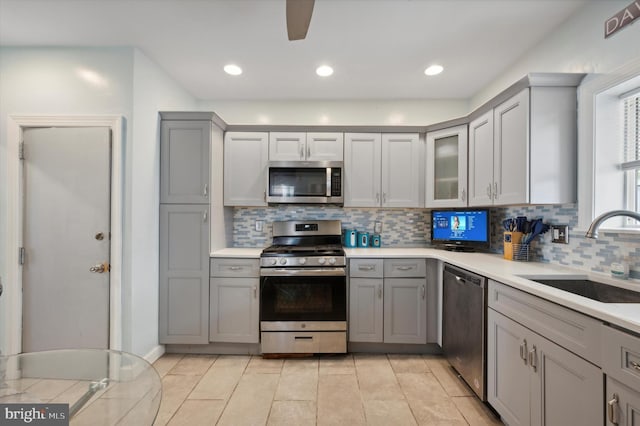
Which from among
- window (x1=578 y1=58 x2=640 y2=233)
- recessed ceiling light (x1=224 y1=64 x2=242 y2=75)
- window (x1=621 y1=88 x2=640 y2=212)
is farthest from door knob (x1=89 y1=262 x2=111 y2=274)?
window (x1=621 y1=88 x2=640 y2=212)

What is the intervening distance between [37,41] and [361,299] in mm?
3395

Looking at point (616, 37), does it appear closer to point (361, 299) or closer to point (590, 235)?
point (590, 235)

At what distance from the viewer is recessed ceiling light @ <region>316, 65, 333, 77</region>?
8.40 ft

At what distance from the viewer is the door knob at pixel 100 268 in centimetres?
223

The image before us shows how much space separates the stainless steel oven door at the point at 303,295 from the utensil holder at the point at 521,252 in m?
1.44

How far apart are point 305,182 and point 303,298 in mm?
1166

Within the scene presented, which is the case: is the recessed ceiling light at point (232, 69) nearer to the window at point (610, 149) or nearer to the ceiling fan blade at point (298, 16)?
the ceiling fan blade at point (298, 16)

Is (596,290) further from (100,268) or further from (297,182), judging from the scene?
(100,268)

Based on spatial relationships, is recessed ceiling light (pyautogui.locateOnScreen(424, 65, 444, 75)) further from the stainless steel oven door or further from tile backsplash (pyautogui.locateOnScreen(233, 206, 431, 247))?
the stainless steel oven door

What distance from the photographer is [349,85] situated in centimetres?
291

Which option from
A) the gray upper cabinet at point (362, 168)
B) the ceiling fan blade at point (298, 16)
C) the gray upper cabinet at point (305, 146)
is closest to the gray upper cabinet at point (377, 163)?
the gray upper cabinet at point (362, 168)

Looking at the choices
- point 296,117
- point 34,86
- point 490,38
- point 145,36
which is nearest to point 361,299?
point 296,117

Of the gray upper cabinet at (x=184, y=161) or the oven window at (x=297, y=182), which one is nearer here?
the gray upper cabinet at (x=184, y=161)

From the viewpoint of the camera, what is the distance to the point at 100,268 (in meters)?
2.23
